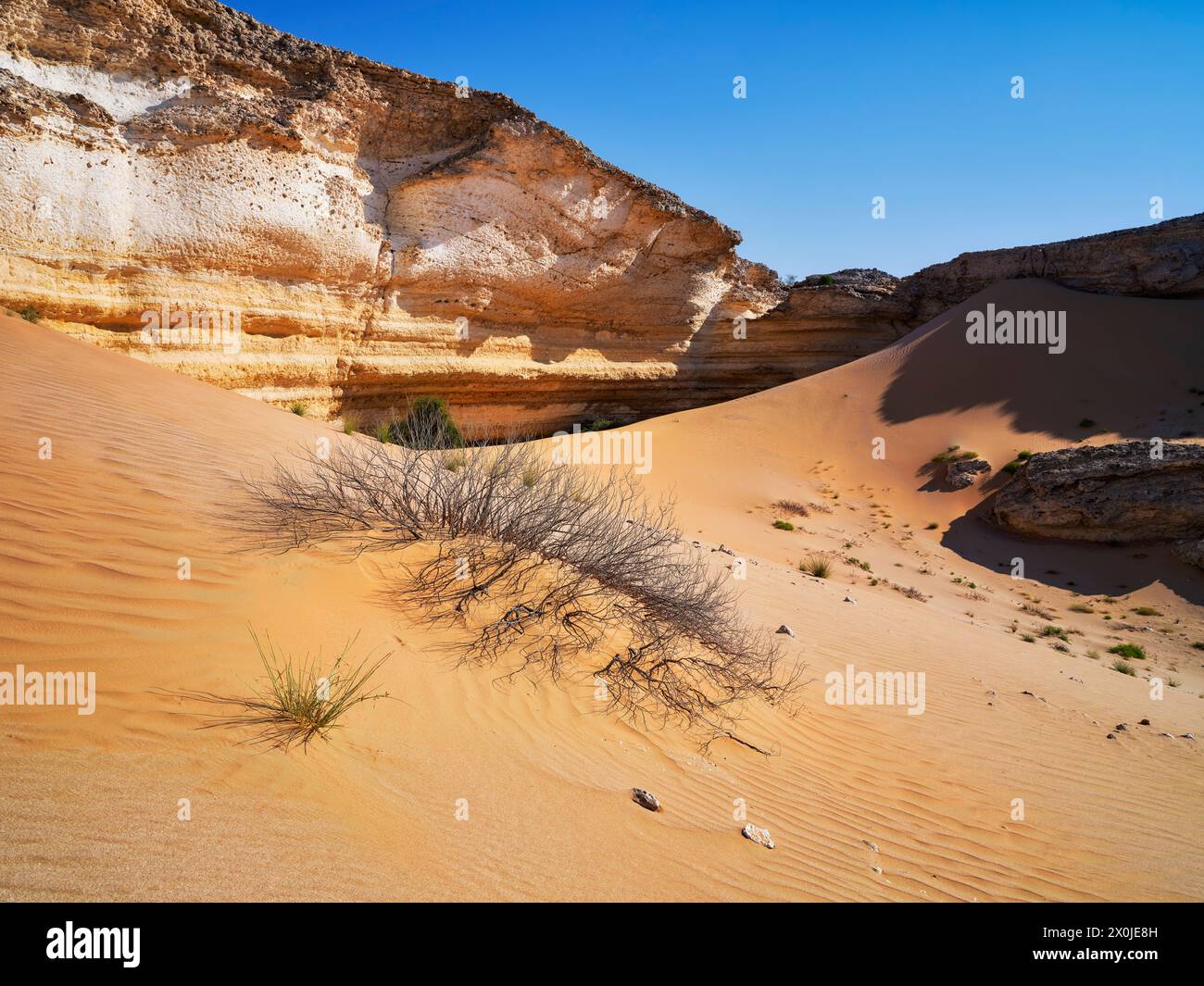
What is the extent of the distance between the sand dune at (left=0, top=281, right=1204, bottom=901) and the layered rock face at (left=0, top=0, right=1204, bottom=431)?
4.53m

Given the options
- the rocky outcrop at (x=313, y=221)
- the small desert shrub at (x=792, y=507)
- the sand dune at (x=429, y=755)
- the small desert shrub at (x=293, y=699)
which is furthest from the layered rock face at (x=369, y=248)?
the small desert shrub at (x=293, y=699)

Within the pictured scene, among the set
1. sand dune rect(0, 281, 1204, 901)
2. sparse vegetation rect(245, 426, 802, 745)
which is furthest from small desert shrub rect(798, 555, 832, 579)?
sparse vegetation rect(245, 426, 802, 745)

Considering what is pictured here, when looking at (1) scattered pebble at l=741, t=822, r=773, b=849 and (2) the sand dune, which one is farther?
(1) scattered pebble at l=741, t=822, r=773, b=849

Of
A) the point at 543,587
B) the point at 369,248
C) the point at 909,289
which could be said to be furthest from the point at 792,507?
the point at 909,289

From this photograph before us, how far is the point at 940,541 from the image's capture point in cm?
1342

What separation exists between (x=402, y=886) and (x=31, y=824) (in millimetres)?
1178

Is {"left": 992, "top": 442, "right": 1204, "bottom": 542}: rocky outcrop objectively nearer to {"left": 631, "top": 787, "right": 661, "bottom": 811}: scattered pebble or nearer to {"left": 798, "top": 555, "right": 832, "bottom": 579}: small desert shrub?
{"left": 798, "top": 555, "right": 832, "bottom": 579}: small desert shrub

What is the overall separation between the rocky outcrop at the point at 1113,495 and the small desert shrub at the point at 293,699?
46.3 feet

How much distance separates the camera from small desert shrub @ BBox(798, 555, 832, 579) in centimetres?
1015

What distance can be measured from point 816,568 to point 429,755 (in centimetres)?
855

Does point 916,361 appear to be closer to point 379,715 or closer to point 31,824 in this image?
point 379,715

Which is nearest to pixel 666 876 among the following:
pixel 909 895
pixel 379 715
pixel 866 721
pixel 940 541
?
pixel 909 895

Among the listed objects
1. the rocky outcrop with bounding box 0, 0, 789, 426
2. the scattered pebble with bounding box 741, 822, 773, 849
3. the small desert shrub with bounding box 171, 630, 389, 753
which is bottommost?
the scattered pebble with bounding box 741, 822, 773, 849

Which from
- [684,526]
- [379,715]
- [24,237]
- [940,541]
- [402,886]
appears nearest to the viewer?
[402,886]
